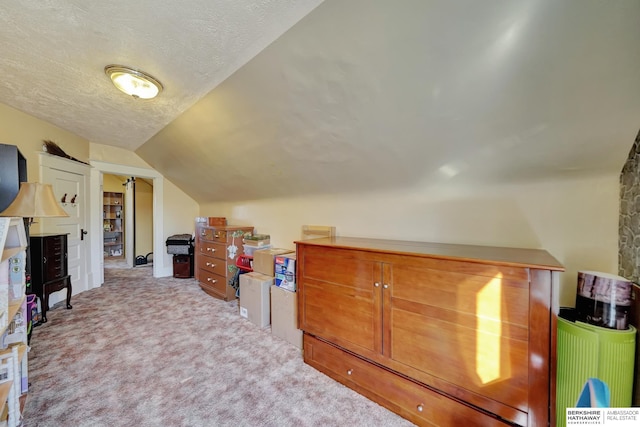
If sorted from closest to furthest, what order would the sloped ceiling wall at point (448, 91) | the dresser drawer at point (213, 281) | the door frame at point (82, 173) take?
the sloped ceiling wall at point (448, 91) < the door frame at point (82, 173) < the dresser drawer at point (213, 281)

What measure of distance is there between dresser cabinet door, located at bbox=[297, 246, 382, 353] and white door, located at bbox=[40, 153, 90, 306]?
3.76 meters

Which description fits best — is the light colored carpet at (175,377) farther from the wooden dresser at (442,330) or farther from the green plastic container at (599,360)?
the green plastic container at (599,360)

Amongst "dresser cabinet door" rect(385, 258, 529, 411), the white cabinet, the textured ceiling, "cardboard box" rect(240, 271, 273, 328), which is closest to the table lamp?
the white cabinet

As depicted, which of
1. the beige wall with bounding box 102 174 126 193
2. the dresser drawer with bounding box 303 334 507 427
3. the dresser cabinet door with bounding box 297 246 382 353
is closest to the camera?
the dresser drawer with bounding box 303 334 507 427

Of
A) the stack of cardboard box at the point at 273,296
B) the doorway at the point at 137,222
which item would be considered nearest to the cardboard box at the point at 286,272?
the stack of cardboard box at the point at 273,296

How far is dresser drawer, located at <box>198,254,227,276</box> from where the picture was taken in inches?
137

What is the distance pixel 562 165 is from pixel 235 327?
3140 millimetres

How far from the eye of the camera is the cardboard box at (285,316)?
227 cm

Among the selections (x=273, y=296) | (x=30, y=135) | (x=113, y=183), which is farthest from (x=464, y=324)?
(x=113, y=183)

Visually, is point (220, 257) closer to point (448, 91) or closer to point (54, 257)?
point (54, 257)

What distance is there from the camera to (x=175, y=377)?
6.07ft

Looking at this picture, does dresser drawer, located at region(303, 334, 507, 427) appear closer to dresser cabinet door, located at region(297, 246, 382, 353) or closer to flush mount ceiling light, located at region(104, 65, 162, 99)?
dresser cabinet door, located at region(297, 246, 382, 353)

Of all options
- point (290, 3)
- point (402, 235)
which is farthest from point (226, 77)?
point (402, 235)

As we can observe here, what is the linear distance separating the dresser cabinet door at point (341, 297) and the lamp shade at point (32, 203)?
2.06 metres
